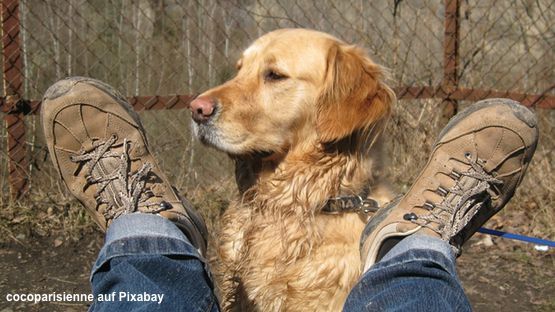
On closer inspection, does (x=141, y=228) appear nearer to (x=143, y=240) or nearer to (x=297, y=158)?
(x=143, y=240)

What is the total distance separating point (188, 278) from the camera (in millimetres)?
1923

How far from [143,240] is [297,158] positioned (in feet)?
2.37

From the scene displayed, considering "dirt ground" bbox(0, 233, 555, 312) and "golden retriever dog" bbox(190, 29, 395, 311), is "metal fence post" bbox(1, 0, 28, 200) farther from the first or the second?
"golden retriever dog" bbox(190, 29, 395, 311)

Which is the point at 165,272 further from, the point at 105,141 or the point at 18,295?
the point at 18,295

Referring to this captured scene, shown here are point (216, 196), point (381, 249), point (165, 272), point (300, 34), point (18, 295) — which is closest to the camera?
point (165, 272)

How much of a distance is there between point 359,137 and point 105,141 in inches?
38.9

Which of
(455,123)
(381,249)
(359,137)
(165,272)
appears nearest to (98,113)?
(165,272)

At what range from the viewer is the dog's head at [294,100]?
92.7 inches

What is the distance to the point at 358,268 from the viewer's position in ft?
7.49

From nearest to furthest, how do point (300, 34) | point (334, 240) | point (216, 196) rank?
1. point (334, 240)
2. point (300, 34)
3. point (216, 196)

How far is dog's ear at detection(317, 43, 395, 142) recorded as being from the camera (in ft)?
7.73

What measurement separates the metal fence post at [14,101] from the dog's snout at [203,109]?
7.21 ft

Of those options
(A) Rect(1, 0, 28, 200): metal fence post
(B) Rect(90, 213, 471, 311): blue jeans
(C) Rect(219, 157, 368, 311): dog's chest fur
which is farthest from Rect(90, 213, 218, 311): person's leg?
(A) Rect(1, 0, 28, 200): metal fence post

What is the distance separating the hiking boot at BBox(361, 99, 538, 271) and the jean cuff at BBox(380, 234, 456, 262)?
2.0 inches
